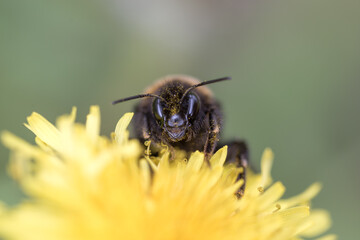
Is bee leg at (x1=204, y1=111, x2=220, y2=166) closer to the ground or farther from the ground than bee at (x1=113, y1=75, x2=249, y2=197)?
closer to the ground

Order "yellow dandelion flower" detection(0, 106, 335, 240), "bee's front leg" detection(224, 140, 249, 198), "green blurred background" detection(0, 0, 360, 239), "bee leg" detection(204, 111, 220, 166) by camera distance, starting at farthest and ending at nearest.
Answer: "green blurred background" detection(0, 0, 360, 239) → "bee's front leg" detection(224, 140, 249, 198) → "bee leg" detection(204, 111, 220, 166) → "yellow dandelion flower" detection(0, 106, 335, 240)

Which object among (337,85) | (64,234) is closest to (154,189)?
(64,234)

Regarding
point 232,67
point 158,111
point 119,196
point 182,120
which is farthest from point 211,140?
point 232,67

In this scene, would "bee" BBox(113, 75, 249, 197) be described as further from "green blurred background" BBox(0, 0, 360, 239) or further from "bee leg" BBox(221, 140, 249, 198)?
"green blurred background" BBox(0, 0, 360, 239)

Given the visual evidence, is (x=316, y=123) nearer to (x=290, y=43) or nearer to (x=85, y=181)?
(x=290, y=43)

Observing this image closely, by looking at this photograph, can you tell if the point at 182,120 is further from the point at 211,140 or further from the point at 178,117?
the point at 211,140

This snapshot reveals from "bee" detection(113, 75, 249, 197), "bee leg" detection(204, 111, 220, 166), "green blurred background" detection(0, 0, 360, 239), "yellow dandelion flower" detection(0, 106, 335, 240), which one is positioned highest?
"green blurred background" detection(0, 0, 360, 239)

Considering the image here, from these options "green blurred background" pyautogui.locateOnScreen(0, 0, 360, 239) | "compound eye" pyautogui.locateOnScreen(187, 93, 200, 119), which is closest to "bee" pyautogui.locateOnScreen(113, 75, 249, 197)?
"compound eye" pyautogui.locateOnScreen(187, 93, 200, 119)
